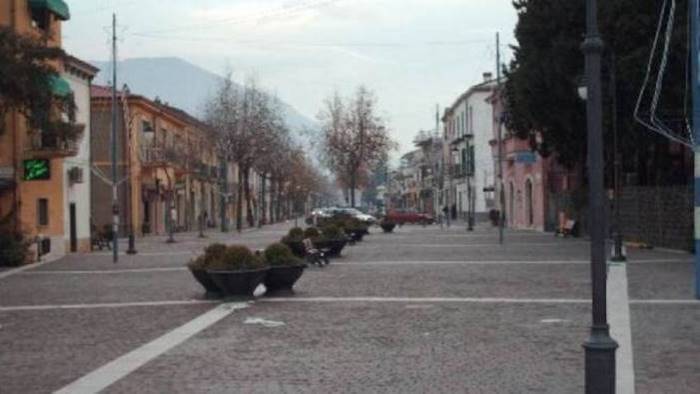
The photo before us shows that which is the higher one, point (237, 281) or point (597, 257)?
point (597, 257)

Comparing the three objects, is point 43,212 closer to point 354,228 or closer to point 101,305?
point 354,228

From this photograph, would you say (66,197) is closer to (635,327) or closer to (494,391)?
(635,327)

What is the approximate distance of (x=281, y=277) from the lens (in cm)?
1905

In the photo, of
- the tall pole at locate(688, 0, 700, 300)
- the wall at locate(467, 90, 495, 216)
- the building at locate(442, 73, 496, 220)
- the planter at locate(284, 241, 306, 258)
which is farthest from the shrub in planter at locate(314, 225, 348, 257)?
the wall at locate(467, 90, 495, 216)

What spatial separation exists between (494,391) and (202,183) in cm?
7482

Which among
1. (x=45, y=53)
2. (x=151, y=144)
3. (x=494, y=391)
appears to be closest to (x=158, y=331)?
(x=494, y=391)

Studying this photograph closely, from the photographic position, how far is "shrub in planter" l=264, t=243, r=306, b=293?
18.9 m

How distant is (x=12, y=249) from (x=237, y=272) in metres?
17.1

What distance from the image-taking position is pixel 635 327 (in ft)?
45.5

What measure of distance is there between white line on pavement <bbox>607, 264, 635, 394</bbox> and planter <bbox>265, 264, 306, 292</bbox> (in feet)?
18.8

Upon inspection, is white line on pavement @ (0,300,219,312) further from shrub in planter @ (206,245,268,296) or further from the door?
the door

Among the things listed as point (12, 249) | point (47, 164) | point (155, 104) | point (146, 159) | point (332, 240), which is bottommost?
point (12, 249)

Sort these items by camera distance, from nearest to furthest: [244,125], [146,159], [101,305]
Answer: [101,305], [146,159], [244,125]

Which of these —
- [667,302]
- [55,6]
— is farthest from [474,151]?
[667,302]
